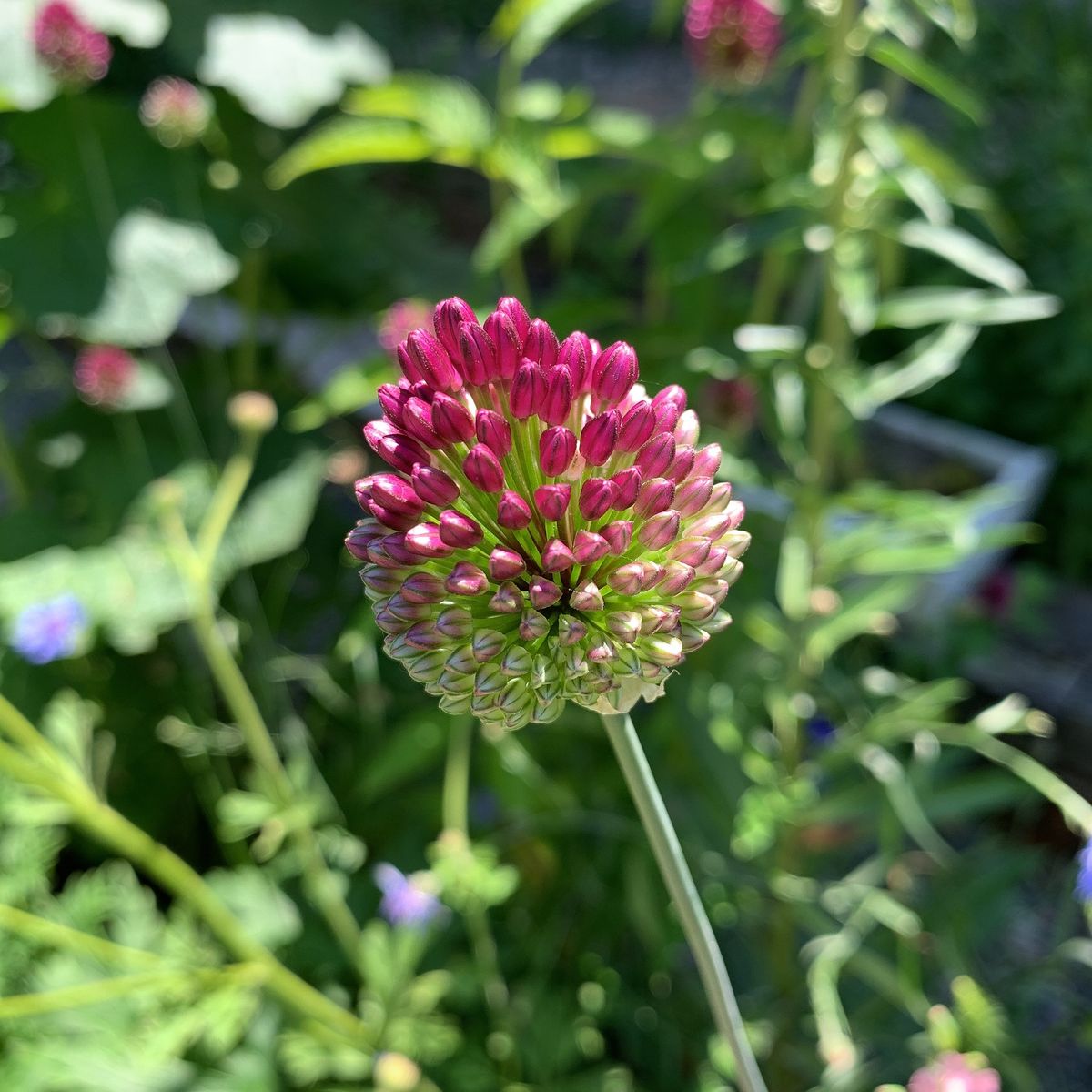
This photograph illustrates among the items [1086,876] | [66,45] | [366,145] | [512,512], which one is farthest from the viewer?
[66,45]

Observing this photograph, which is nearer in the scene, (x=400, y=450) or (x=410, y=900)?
(x=400, y=450)

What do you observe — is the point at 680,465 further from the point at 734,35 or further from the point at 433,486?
the point at 734,35

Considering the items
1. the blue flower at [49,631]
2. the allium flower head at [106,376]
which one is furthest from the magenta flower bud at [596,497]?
the allium flower head at [106,376]

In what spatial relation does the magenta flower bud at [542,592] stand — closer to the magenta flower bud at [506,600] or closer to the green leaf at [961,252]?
the magenta flower bud at [506,600]

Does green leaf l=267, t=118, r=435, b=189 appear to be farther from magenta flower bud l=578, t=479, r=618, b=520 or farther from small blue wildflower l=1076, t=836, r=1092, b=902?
small blue wildflower l=1076, t=836, r=1092, b=902

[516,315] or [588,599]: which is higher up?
[516,315]

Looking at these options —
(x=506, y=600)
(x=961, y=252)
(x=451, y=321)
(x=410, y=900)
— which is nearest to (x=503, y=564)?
(x=506, y=600)

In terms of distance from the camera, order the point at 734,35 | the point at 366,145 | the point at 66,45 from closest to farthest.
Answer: the point at 366,145 < the point at 734,35 < the point at 66,45
